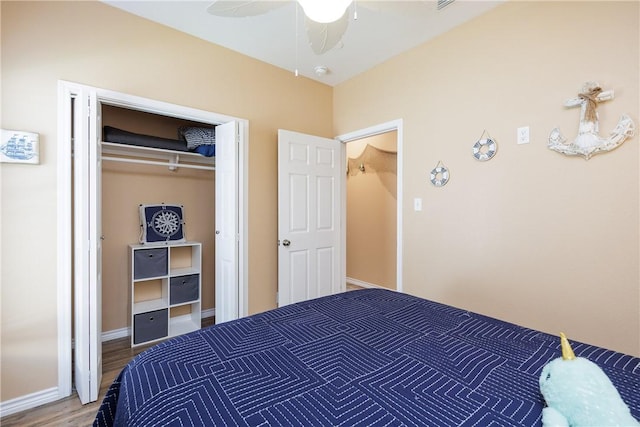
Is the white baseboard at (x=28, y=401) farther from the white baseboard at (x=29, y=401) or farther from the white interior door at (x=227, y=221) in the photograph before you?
the white interior door at (x=227, y=221)

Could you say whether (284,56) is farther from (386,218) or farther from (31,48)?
(386,218)

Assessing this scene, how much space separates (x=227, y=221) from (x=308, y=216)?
83 cm

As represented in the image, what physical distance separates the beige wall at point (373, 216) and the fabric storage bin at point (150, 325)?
9.33 ft

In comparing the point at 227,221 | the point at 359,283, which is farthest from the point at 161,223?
the point at 359,283

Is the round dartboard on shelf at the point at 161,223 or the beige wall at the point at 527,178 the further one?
the round dartboard on shelf at the point at 161,223

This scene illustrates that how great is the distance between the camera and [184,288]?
2.97 meters

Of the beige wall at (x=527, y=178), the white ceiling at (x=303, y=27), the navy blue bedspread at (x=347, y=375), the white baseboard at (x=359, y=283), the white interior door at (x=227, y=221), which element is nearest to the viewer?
the navy blue bedspread at (x=347, y=375)

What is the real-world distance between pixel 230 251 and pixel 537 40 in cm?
281

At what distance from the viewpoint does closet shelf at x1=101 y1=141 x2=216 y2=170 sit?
106 inches

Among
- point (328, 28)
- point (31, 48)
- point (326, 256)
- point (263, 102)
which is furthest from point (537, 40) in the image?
point (31, 48)

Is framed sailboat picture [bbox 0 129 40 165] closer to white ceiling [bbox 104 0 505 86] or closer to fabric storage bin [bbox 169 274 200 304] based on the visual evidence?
white ceiling [bbox 104 0 505 86]

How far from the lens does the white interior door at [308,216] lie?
292cm

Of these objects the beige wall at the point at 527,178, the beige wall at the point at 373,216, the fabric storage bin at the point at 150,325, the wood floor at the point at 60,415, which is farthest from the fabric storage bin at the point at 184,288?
the beige wall at the point at 373,216

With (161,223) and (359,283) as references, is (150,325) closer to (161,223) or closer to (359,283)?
(161,223)
